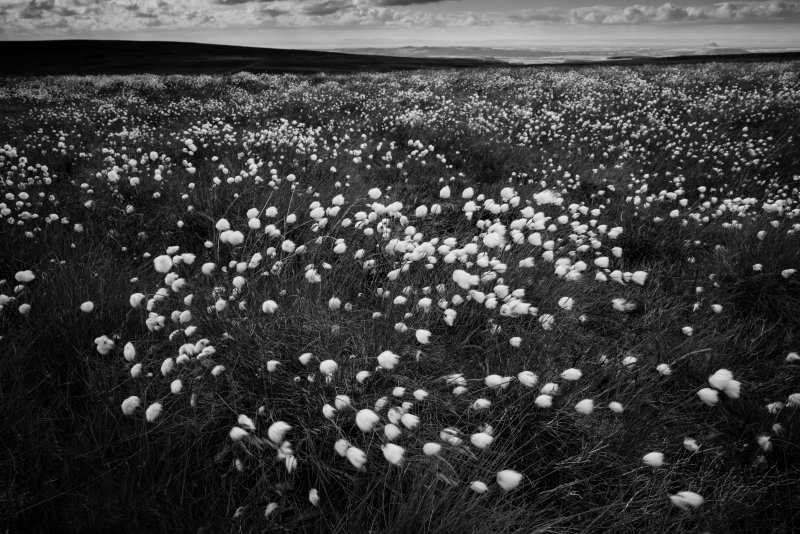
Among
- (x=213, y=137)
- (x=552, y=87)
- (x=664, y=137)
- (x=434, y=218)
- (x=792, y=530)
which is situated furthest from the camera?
(x=552, y=87)

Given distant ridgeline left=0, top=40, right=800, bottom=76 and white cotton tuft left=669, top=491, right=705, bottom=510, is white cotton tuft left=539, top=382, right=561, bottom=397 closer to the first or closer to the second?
white cotton tuft left=669, top=491, right=705, bottom=510

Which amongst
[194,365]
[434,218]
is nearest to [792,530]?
[194,365]

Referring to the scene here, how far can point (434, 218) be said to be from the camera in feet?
15.7

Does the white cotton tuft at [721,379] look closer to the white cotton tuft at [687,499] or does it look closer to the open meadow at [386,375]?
the open meadow at [386,375]

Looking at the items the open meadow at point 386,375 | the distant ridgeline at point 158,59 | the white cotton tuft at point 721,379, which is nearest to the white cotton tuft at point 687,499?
the open meadow at point 386,375

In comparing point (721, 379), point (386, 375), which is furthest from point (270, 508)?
point (721, 379)

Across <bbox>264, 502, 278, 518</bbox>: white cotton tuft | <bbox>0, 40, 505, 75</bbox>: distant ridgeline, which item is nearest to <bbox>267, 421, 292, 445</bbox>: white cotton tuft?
<bbox>264, 502, 278, 518</bbox>: white cotton tuft

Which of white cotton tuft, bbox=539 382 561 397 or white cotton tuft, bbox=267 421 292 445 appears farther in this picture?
white cotton tuft, bbox=539 382 561 397

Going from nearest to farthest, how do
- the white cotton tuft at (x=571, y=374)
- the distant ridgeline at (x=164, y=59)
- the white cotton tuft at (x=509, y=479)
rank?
the white cotton tuft at (x=509, y=479) → the white cotton tuft at (x=571, y=374) → the distant ridgeline at (x=164, y=59)

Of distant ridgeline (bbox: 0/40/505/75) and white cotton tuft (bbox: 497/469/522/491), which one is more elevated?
distant ridgeline (bbox: 0/40/505/75)

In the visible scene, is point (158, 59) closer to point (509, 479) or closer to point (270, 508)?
A: point (270, 508)

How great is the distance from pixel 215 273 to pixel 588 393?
2946mm

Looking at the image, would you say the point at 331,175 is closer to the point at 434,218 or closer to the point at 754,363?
the point at 434,218

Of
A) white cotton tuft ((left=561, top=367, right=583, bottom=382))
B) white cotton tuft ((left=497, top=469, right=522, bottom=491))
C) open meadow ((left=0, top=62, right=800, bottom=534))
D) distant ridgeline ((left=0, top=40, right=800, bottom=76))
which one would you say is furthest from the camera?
distant ridgeline ((left=0, top=40, right=800, bottom=76))
